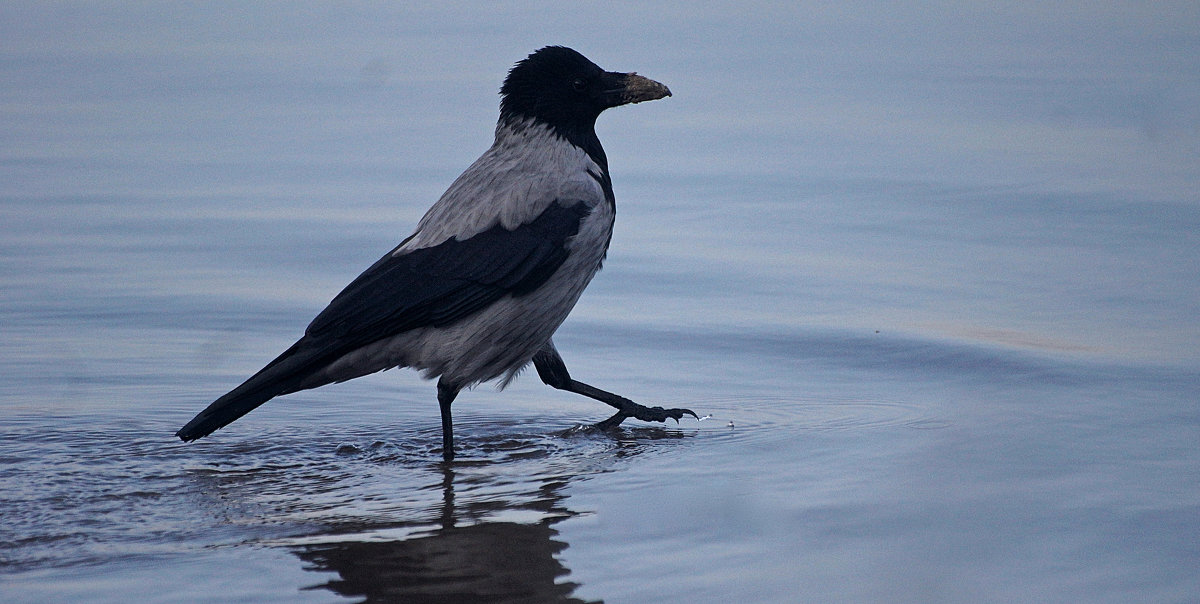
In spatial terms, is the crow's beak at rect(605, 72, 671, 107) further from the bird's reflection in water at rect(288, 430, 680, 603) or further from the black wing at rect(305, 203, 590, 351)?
the bird's reflection in water at rect(288, 430, 680, 603)

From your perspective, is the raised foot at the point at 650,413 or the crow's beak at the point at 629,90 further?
the crow's beak at the point at 629,90

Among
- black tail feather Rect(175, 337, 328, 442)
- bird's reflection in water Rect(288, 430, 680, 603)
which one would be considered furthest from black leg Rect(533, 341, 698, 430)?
black tail feather Rect(175, 337, 328, 442)

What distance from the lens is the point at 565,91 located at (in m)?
7.16

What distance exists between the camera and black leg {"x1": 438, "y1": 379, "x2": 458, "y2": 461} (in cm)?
658

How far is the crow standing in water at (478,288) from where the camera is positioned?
6551 millimetres

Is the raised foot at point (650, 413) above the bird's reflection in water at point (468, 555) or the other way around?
above

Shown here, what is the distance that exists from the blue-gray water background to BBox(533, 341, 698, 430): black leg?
99mm

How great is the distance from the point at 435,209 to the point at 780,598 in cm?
271

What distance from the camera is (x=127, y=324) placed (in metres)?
8.47

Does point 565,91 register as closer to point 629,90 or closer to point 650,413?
point 629,90

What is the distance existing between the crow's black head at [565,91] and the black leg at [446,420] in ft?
3.89

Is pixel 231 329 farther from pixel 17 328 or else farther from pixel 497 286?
pixel 497 286

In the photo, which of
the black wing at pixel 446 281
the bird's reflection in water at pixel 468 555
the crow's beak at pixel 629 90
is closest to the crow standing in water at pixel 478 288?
the black wing at pixel 446 281

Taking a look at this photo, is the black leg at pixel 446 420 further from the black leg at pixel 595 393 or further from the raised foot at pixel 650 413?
the raised foot at pixel 650 413
